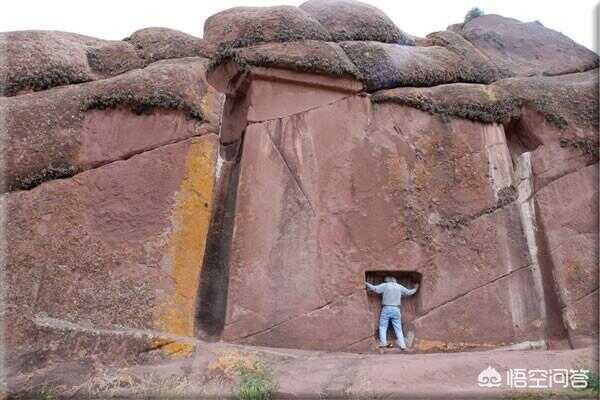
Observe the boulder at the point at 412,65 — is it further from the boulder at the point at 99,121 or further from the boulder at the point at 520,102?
the boulder at the point at 99,121

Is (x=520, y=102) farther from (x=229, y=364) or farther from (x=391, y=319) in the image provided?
(x=229, y=364)

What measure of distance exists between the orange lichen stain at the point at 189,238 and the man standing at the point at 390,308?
9.60 feet

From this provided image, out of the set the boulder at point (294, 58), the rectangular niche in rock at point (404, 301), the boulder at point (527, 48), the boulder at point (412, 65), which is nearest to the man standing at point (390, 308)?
the rectangular niche in rock at point (404, 301)

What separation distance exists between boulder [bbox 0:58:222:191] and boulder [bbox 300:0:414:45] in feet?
10.4

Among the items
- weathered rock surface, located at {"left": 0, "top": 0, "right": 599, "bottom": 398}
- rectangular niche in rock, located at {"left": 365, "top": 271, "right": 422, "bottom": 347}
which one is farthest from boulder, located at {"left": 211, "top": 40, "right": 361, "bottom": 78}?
rectangular niche in rock, located at {"left": 365, "top": 271, "right": 422, "bottom": 347}

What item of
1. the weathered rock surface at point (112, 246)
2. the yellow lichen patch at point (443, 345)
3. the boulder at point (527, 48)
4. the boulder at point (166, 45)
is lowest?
the yellow lichen patch at point (443, 345)

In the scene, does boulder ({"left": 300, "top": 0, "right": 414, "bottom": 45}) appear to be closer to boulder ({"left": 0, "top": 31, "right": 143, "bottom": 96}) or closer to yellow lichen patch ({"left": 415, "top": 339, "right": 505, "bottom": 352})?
boulder ({"left": 0, "top": 31, "right": 143, "bottom": 96})

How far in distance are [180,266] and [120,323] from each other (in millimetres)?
1239

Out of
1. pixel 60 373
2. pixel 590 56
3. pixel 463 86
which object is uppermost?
pixel 590 56

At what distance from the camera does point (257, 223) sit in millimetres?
9594

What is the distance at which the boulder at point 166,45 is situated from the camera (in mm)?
11141

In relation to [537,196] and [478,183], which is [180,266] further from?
[537,196]

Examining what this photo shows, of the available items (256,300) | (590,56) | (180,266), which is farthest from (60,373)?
(590,56)

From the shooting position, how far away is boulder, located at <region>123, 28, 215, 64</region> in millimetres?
11141
